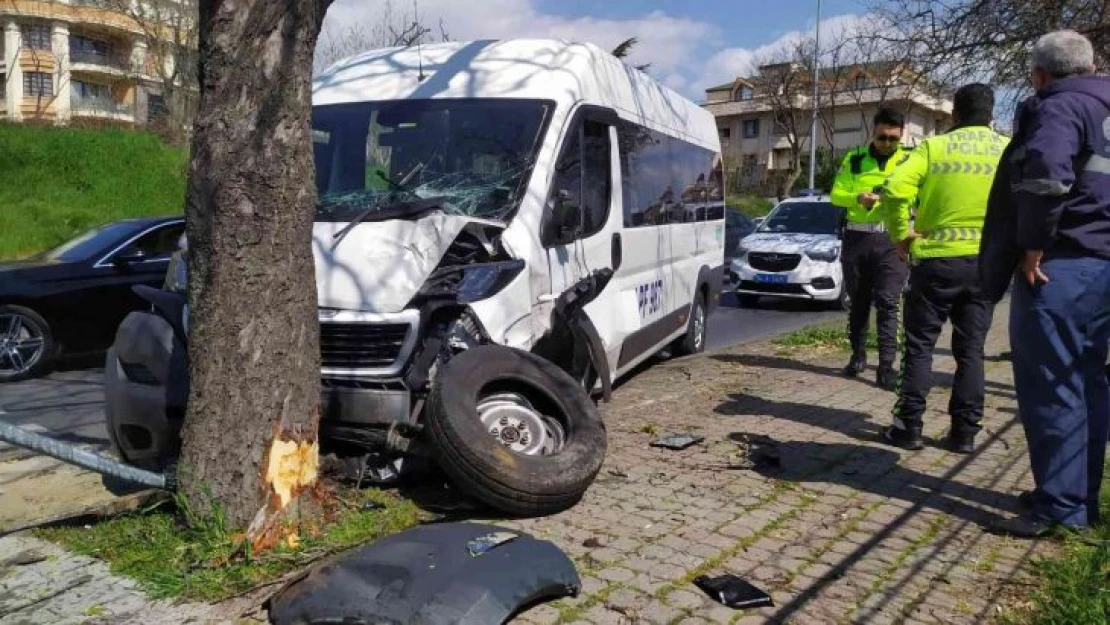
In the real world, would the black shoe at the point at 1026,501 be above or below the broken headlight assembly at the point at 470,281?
below

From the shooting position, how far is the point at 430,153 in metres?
5.82

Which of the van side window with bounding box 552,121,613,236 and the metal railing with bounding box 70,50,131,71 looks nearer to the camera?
the van side window with bounding box 552,121,613,236

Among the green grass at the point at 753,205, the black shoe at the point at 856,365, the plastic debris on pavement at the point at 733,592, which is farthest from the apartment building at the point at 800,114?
the plastic debris on pavement at the point at 733,592

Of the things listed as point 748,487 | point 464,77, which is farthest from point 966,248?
point 464,77

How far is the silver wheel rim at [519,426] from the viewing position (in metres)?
4.61

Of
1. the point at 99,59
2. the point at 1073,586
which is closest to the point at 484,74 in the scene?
the point at 1073,586

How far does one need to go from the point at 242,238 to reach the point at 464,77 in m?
2.70

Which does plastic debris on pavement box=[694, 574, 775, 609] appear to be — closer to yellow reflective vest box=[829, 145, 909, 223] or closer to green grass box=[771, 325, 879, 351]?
yellow reflective vest box=[829, 145, 909, 223]

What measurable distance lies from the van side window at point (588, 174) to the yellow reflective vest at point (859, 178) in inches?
78.8

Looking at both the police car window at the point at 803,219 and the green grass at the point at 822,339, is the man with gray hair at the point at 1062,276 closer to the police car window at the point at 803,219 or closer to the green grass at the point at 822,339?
the green grass at the point at 822,339

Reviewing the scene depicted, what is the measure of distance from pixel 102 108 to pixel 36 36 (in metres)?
5.78

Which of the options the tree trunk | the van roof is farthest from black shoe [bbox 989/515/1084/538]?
the van roof

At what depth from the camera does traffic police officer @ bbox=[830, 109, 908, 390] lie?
7.34 m

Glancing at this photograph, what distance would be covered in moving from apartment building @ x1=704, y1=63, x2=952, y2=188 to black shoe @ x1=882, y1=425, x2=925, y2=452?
74.8ft
